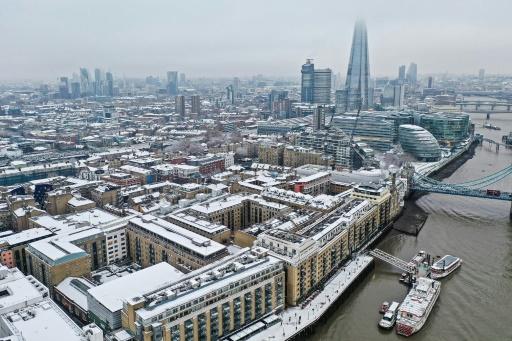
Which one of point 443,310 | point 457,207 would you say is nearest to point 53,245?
point 443,310

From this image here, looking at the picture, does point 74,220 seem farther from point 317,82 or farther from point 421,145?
point 317,82

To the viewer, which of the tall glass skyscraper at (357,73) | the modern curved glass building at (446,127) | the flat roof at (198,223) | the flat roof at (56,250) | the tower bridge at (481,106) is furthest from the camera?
the tower bridge at (481,106)

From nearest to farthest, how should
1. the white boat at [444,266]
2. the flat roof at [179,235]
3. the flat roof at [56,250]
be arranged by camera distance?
the flat roof at [56,250] → the flat roof at [179,235] → the white boat at [444,266]

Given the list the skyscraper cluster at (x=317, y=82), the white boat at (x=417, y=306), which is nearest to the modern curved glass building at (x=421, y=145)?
the white boat at (x=417, y=306)

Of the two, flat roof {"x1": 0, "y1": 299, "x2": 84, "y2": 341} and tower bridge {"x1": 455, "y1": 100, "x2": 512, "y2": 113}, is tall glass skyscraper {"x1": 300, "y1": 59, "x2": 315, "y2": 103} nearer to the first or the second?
tower bridge {"x1": 455, "y1": 100, "x2": 512, "y2": 113}

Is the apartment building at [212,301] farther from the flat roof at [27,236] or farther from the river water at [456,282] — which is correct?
the flat roof at [27,236]

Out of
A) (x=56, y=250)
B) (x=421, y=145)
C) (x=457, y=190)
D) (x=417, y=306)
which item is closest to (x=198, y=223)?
(x=56, y=250)

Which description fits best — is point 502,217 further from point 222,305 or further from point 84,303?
point 84,303

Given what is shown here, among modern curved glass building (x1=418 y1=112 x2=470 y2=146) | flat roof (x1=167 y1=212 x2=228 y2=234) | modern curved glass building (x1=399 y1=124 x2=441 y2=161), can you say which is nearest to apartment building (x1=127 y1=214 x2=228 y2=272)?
flat roof (x1=167 y1=212 x2=228 y2=234)
